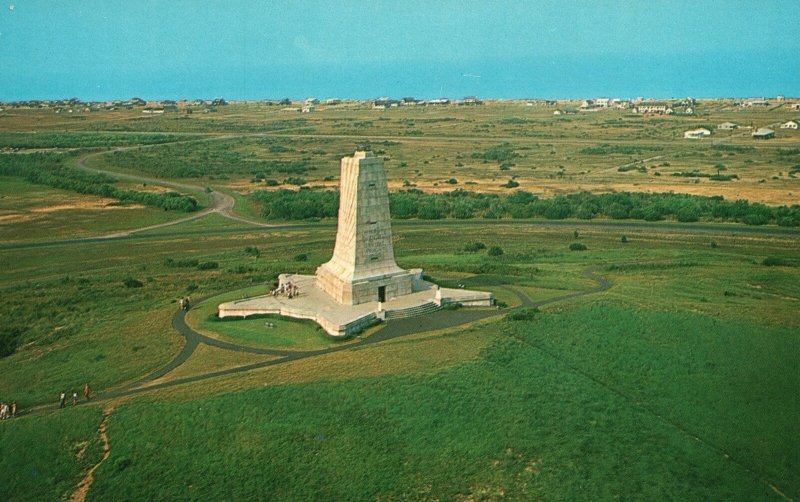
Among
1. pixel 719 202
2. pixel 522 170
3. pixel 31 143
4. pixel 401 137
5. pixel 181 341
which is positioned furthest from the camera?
pixel 401 137

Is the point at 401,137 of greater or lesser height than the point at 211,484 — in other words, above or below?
above

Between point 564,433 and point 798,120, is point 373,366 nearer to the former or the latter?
point 564,433

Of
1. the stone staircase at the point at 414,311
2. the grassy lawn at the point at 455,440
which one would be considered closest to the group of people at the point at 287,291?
the stone staircase at the point at 414,311

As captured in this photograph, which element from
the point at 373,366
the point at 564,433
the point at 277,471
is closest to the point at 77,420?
the point at 277,471

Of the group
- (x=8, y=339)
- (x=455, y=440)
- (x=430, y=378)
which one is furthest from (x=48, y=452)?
(x=430, y=378)

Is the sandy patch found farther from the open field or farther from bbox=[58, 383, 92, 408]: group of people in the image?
bbox=[58, 383, 92, 408]: group of people
